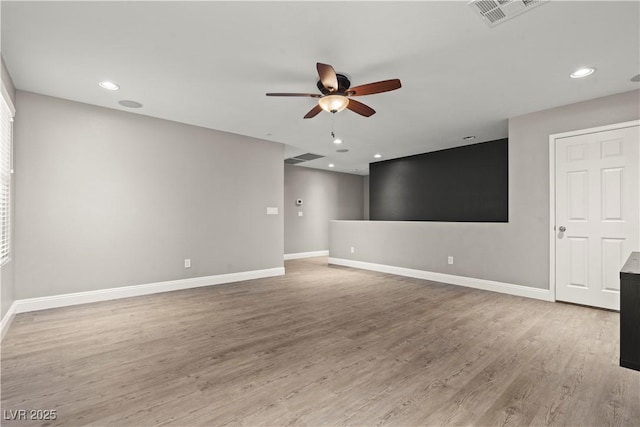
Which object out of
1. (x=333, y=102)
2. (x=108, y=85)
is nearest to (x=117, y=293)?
(x=108, y=85)

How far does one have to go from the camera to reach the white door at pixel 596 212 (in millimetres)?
3572

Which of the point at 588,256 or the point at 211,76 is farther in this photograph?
the point at 588,256

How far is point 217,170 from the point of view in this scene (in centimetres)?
519

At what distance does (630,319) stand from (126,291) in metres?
5.13

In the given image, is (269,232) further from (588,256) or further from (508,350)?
(588,256)

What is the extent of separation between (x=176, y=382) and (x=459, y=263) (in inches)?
184

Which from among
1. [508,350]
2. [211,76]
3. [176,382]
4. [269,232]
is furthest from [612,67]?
[269,232]

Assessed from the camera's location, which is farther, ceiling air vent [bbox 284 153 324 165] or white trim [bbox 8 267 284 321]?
ceiling air vent [bbox 284 153 324 165]

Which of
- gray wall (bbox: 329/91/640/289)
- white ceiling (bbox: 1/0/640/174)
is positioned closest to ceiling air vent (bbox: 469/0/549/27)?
white ceiling (bbox: 1/0/640/174)

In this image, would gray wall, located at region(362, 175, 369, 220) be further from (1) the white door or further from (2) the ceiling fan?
(2) the ceiling fan

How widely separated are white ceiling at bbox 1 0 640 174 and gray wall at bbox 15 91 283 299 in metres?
0.41

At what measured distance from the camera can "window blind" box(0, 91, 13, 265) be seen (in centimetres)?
290

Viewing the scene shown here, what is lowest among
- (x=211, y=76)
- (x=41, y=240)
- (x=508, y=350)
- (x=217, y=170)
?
(x=508, y=350)

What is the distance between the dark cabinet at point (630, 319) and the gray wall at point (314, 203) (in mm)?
7295
